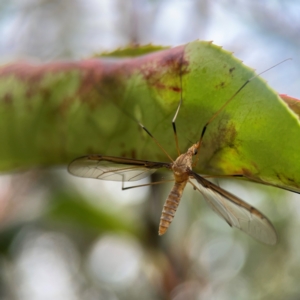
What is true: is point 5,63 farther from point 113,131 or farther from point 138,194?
point 138,194

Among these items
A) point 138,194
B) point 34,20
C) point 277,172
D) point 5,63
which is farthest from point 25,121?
point 34,20

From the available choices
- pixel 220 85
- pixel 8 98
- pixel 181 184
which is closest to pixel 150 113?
pixel 220 85

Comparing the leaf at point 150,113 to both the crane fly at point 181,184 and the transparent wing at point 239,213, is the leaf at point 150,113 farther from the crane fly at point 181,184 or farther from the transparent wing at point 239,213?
the transparent wing at point 239,213

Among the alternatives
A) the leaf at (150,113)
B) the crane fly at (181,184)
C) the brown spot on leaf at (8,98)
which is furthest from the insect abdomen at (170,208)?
the brown spot on leaf at (8,98)

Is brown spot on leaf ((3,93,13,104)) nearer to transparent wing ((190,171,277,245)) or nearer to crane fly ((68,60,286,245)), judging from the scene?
crane fly ((68,60,286,245))

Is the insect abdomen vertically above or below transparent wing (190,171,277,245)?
below

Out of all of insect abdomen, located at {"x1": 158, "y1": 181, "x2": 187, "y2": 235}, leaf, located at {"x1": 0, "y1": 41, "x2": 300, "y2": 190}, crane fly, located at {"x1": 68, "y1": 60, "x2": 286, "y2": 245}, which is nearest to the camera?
leaf, located at {"x1": 0, "y1": 41, "x2": 300, "y2": 190}

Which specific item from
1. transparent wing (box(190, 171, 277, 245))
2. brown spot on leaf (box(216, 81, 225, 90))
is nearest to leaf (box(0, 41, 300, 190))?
brown spot on leaf (box(216, 81, 225, 90))
